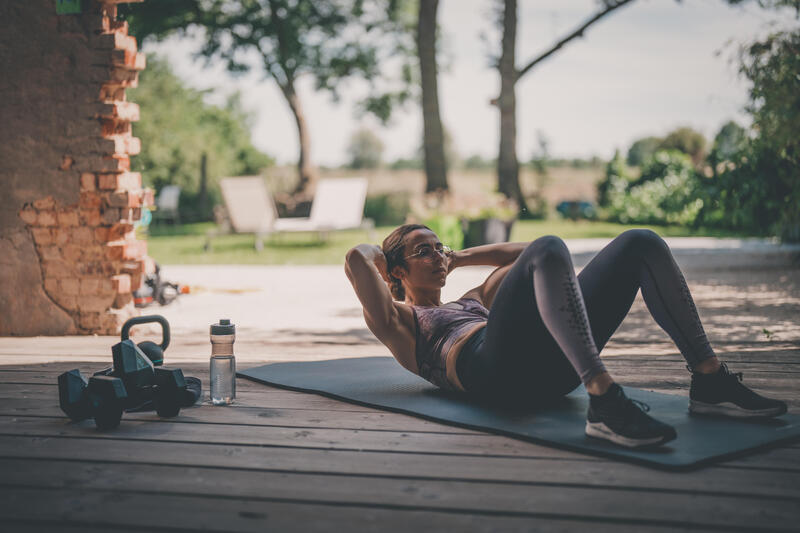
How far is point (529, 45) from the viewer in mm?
16312

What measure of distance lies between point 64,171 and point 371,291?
8.81 ft

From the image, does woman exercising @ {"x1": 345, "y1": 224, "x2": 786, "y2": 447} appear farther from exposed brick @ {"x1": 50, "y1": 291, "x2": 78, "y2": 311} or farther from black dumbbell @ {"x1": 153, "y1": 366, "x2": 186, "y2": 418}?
exposed brick @ {"x1": 50, "y1": 291, "x2": 78, "y2": 311}

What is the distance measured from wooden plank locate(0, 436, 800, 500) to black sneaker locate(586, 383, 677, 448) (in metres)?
0.09

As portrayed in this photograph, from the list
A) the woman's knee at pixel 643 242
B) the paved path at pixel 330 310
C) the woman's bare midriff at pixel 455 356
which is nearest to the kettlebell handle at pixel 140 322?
the paved path at pixel 330 310

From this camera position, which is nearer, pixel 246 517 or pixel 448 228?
pixel 246 517

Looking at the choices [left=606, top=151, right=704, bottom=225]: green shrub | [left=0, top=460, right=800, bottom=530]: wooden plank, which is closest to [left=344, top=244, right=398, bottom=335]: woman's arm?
[left=0, top=460, right=800, bottom=530]: wooden plank

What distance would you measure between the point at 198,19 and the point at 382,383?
1597 cm

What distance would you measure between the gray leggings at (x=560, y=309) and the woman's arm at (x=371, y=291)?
288 mm

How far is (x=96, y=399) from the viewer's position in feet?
7.80

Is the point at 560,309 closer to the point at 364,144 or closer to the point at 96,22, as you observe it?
the point at 96,22

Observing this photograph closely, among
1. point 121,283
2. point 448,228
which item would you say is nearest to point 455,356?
point 121,283

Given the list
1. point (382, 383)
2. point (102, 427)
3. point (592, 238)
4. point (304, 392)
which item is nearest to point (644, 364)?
point (382, 383)

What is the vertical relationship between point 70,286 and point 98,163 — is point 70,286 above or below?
below

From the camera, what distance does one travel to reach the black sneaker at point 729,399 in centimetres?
234
